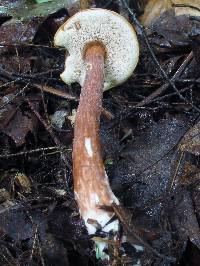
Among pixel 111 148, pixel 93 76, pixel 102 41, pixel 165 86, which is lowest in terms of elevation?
pixel 111 148

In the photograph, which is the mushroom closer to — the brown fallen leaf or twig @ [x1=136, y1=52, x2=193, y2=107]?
twig @ [x1=136, y1=52, x2=193, y2=107]

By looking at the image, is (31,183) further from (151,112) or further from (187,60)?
(187,60)

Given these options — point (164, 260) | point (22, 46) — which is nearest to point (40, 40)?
point (22, 46)

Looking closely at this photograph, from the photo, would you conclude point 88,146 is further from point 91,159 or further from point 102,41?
point 102,41

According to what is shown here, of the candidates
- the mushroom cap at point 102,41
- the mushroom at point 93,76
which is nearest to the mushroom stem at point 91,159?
the mushroom at point 93,76

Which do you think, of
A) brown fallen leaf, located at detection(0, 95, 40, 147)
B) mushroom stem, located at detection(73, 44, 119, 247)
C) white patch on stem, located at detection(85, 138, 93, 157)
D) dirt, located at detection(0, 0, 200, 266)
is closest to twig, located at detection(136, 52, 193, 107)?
dirt, located at detection(0, 0, 200, 266)

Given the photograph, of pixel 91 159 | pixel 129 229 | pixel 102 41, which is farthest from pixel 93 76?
pixel 129 229

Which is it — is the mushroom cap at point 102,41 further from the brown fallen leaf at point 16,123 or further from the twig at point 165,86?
the brown fallen leaf at point 16,123

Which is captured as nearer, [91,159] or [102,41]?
[91,159]
